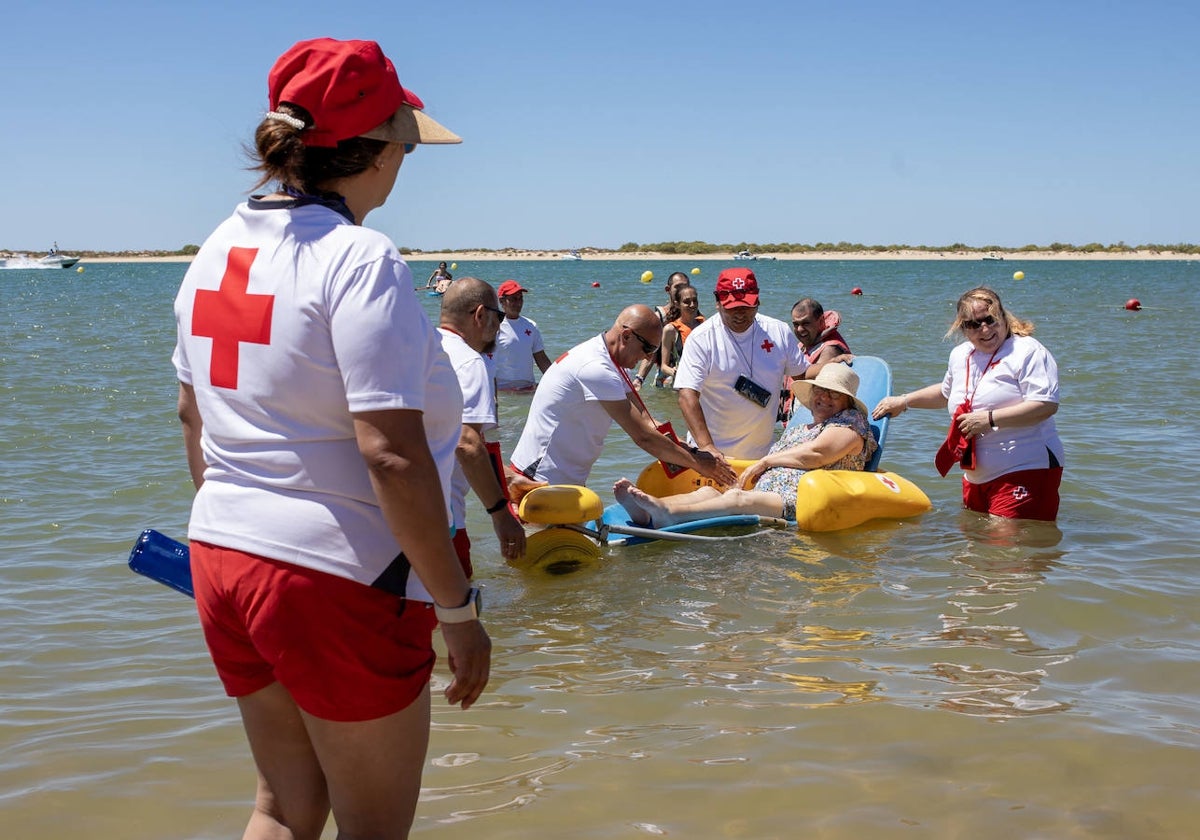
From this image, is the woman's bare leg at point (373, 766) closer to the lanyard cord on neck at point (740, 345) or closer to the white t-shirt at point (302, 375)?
the white t-shirt at point (302, 375)

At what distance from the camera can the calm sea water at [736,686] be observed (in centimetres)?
344

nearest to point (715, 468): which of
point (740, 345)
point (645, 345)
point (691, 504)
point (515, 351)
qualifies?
point (691, 504)

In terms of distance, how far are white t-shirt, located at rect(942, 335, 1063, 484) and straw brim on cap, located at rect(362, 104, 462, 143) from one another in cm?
502

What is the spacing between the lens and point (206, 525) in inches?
77.9

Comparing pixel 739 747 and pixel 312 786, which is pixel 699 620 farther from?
pixel 312 786

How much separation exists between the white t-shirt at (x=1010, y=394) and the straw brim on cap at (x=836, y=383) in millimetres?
604

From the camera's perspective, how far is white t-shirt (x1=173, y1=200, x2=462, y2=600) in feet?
6.02

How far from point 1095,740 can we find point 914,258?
138 meters

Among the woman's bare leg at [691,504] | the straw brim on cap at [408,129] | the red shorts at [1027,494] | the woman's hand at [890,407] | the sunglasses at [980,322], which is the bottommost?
the woman's bare leg at [691,504]

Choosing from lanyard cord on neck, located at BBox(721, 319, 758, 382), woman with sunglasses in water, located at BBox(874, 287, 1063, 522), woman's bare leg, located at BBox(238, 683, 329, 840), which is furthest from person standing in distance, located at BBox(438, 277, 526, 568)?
woman with sunglasses in water, located at BBox(874, 287, 1063, 522)

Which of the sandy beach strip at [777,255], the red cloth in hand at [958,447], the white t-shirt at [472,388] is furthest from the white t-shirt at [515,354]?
the sandy beach strip at [777,255]

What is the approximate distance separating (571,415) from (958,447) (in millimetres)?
2400

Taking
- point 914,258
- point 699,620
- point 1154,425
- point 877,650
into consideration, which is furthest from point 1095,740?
point 914,258

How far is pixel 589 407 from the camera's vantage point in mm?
6062
